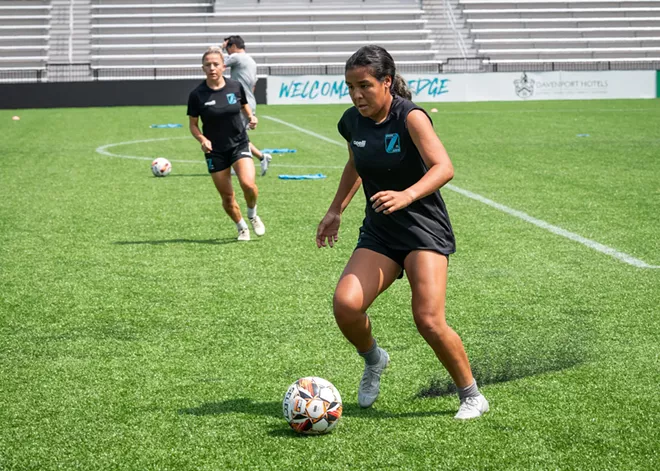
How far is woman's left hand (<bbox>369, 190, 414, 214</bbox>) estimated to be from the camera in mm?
4363

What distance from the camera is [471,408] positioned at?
4676 mm

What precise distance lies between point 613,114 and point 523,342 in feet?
77.7

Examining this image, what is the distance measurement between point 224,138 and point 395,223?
5.77 metres

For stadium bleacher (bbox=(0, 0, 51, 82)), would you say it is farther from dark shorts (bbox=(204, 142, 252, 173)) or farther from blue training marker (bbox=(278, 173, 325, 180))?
dark shorts (bbox=(204, 142, 252, 173))

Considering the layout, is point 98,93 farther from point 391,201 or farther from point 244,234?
point 391,201

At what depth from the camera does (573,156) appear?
1723 centimetres

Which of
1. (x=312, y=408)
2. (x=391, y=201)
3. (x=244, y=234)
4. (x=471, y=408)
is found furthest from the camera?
(x=244, y=234)

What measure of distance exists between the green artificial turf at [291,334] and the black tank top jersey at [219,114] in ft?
3.56

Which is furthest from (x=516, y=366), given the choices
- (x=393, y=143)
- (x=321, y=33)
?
(x=321, y=33)

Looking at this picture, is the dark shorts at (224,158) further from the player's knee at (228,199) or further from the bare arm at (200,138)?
the player's knee at (228,199)

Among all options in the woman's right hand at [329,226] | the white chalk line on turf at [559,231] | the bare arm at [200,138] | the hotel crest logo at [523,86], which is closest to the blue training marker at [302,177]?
the white chalk line on turf at [559,231]

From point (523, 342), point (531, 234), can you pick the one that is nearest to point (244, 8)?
point (531, 234)

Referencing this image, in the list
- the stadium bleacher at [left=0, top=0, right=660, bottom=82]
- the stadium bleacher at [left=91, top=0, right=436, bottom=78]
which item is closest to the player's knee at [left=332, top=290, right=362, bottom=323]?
the stadium bleacher at [left=0, top=0, right=660, bottom=82]

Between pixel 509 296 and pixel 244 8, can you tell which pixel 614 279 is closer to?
pixel 509 296
